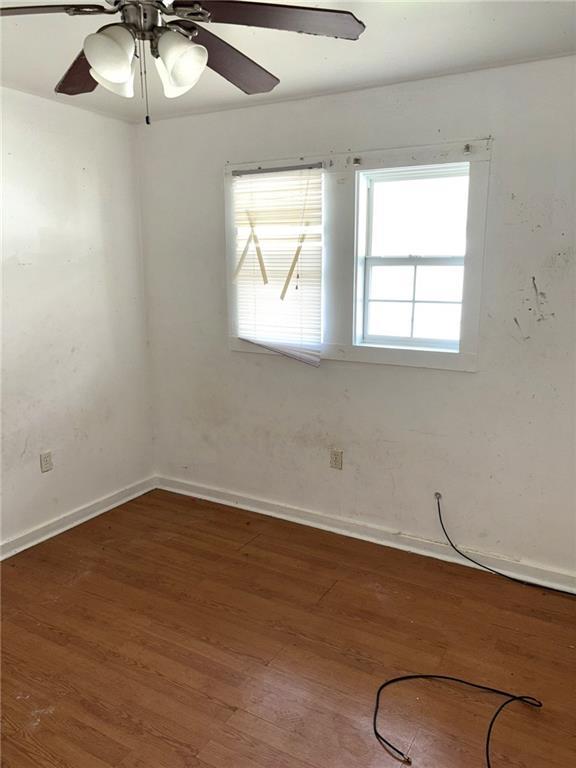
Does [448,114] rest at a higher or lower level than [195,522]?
higher

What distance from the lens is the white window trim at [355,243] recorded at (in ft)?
8.27

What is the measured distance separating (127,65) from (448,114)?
1.64 meters

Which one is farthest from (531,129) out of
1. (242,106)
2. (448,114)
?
(242,106)

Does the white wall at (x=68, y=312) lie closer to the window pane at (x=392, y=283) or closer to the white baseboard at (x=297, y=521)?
the white baseboard at (x=297, y=521)

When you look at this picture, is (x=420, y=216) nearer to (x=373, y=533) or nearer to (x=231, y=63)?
(x=231, y=63)

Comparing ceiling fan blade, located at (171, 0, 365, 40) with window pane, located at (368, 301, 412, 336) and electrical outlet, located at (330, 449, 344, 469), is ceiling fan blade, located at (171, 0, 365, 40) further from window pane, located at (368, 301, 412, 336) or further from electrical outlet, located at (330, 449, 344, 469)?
electrical outlet, located at (330, 449, 344, 469)

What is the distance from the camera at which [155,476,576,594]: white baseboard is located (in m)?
2.65

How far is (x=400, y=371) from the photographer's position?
9.36 feet

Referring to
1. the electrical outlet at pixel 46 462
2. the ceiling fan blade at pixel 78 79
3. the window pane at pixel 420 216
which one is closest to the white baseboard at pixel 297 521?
the electrical outlet at pixel 46 462

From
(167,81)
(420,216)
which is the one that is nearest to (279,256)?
(420,216)

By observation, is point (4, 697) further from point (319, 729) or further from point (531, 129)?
point (531, 129)

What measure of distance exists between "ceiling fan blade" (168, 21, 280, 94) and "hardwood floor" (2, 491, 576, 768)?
2.21 meters

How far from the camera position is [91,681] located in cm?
203

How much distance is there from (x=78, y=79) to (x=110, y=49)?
1.54ft
